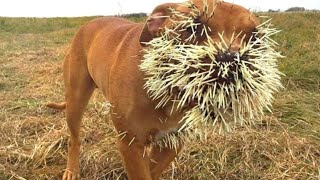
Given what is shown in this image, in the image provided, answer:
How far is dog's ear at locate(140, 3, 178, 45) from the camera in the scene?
2902 millimetres

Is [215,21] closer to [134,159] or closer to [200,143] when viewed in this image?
[134,159]

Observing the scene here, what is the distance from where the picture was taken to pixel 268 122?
216 inches

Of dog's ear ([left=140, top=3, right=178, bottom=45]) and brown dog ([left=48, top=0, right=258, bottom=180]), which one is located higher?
dog's ear ([left=140, top=3, right=178, bottom=45])

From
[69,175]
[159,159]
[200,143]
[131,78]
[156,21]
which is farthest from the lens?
[200,143]

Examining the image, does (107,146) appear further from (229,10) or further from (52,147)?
(229,10)

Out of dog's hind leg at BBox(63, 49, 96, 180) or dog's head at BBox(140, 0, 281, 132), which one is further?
dog's hind leg at BBox(63, 49, 96, 180)

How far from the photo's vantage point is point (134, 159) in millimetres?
3311

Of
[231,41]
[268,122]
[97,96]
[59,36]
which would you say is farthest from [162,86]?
[59,36]

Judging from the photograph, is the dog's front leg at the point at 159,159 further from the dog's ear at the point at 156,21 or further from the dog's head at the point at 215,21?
the dog's head at the point at 215,21

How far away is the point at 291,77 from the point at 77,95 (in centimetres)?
394

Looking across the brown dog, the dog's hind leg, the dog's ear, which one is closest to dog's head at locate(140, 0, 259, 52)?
the brown dog

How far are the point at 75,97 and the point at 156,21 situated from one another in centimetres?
191

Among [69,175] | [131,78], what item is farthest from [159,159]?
[69,175]

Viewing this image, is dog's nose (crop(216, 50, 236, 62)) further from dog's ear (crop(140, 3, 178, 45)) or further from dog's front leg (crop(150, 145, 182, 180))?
dog's front leg (crop(150, 145, 182, 180))
